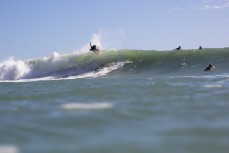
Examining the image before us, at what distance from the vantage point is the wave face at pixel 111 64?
3253 centimetres

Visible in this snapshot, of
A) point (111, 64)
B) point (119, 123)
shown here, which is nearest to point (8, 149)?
point (119, 123)

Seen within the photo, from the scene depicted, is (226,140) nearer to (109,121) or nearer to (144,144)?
(144,144)

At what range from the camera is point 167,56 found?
37406 millimetres

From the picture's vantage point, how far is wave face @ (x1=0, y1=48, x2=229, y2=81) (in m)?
32.5

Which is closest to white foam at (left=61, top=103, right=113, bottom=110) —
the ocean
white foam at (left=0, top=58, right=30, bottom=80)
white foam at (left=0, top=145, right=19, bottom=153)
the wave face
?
the ocean

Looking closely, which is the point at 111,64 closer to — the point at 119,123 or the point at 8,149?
the point at 119,123

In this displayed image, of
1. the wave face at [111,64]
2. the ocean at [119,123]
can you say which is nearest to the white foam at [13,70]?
the wave face at [111,64]

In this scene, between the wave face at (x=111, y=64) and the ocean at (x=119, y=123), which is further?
the wave face at (x=111, y=64)

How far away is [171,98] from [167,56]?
28024mm

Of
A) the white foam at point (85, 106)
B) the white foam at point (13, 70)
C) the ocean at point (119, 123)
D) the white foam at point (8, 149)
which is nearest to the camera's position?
the ocean at point (119, 123)

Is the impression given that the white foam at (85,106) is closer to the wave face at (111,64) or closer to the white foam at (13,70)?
the wave face at (111,64)

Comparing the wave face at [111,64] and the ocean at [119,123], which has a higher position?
the ocean at [119,123]

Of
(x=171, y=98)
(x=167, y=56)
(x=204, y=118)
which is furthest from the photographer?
(x=167, y=56)

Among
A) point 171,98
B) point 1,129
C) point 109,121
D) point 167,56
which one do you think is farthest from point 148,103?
point 167,56
